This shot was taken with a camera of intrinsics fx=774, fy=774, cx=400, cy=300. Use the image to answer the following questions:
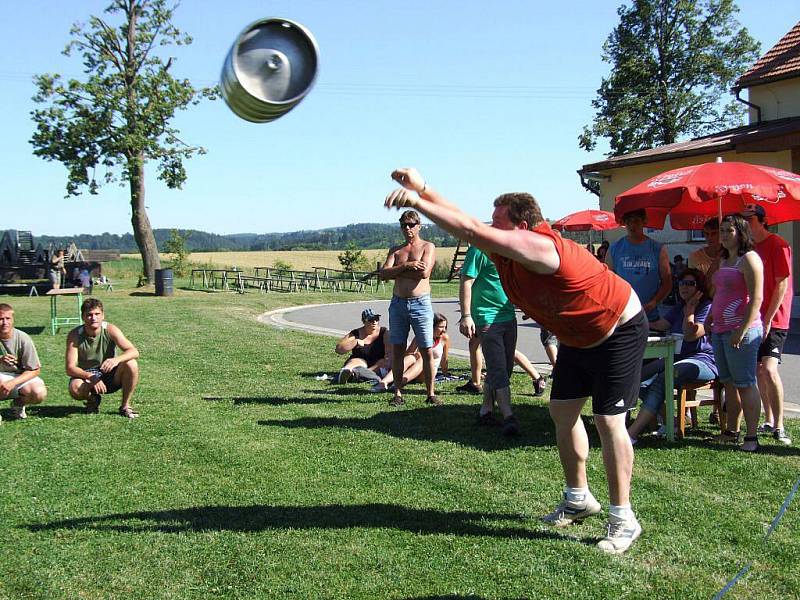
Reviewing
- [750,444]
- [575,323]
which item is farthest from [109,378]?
[750,444]

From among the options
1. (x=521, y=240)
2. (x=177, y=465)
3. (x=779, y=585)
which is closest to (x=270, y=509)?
(x=177, y=465)

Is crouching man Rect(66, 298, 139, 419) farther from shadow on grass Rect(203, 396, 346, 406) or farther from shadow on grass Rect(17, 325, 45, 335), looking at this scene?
shadow on grass Rect(17, 325, 45, 335)

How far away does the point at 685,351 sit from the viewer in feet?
22.0

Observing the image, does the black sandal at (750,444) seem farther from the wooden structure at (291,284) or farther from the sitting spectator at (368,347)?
the wooden structure at (291,284)

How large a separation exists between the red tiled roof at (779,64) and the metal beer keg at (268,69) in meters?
16.5

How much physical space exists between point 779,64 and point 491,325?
15053 millimetres

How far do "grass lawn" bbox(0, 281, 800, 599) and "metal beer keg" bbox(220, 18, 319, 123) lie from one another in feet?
7.53

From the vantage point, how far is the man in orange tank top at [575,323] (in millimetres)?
3545

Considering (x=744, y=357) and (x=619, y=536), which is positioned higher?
(x=744, y=357)

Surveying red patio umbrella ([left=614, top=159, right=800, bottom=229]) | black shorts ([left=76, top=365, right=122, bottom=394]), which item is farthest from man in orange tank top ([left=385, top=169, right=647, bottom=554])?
black shorts ([left=76, top=365, right=122, bottom=394])

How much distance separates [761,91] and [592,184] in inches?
374

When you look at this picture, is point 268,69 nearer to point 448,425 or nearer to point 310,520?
point 310,520

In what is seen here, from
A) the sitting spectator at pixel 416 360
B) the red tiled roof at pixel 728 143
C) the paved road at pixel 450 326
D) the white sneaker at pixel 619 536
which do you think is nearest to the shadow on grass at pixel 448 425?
the sitting spectator at pixel 416 360

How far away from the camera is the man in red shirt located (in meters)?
6.07
